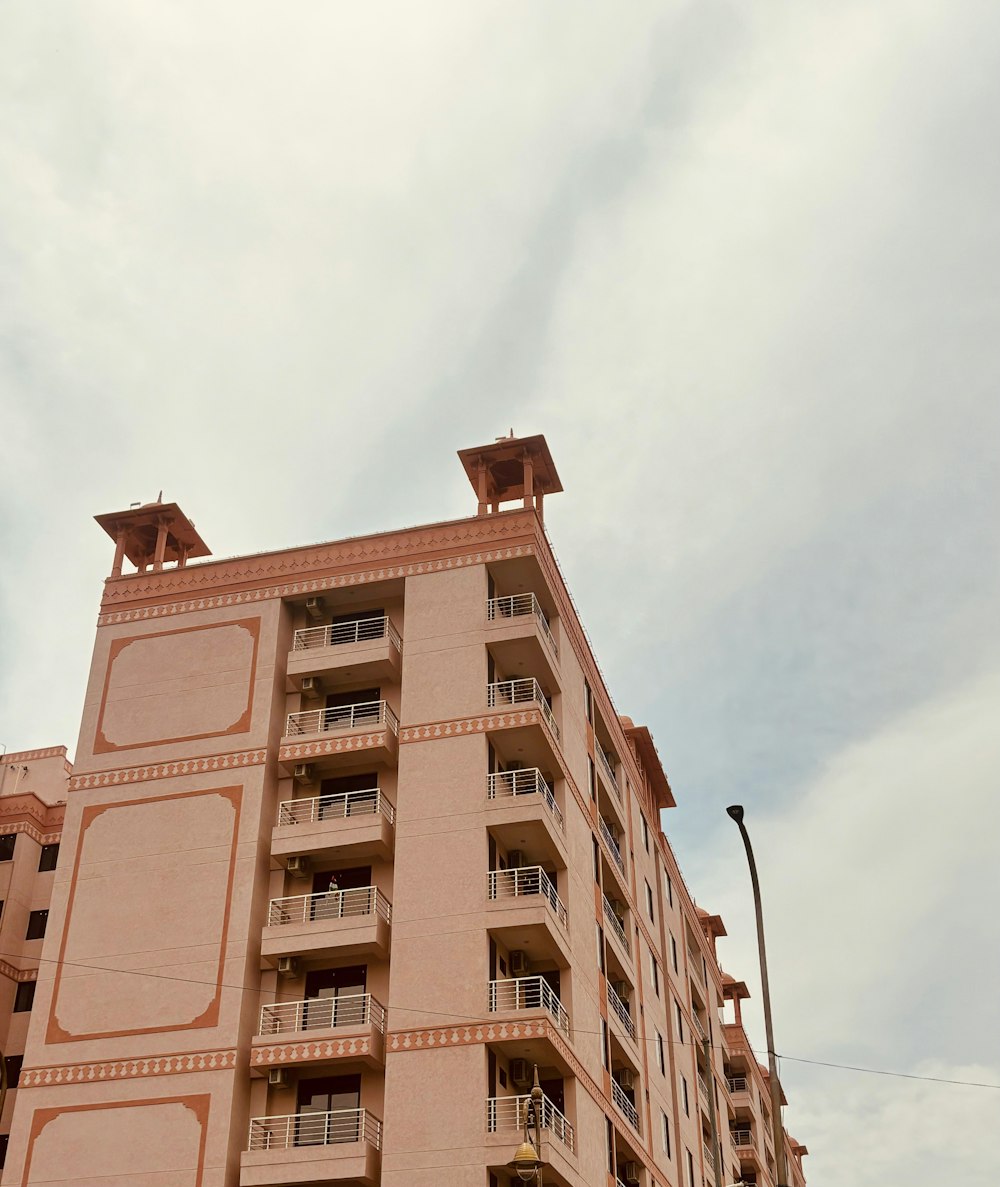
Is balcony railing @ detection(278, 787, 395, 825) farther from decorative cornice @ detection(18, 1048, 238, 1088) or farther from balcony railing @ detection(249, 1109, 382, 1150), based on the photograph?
balcony railing @ detection(249, 1109, 382, 1150)

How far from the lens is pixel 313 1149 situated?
36.4 m

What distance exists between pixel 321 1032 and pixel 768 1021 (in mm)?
15633

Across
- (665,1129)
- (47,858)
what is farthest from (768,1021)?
(47,858)

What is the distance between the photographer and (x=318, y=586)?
46375 mm

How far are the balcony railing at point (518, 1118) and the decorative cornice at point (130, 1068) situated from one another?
715 centimetres

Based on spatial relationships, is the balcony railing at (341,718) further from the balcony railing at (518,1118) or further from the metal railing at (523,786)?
the balcony railing at (518,1118)

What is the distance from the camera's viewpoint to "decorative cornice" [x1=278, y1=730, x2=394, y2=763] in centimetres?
4259

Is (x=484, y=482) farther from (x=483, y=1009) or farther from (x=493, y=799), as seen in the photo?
(x=483, y=1009)

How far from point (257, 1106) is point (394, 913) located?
246 inches

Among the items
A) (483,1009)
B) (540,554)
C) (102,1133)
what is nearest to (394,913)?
(483,1009)

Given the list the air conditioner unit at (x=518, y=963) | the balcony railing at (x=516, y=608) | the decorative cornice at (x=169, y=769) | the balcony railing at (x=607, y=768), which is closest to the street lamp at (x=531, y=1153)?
the air conditioner unit at (x=518, y=963)

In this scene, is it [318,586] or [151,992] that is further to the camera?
[318,586]

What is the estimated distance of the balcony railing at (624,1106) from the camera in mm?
46938

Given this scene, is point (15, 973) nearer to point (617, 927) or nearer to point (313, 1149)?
point (313, 1149)
